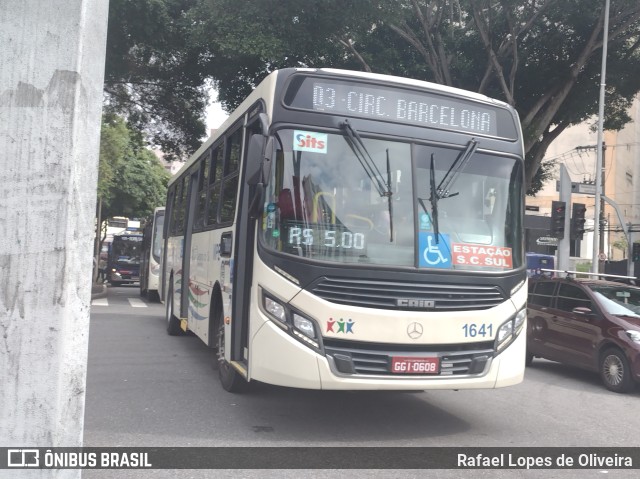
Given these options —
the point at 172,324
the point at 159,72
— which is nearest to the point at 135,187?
the point at 159,72

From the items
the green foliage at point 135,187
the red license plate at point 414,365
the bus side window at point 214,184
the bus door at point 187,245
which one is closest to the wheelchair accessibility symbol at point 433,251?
the red license plate at point 414,365

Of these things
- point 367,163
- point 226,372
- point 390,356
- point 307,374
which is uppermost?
point 367,163

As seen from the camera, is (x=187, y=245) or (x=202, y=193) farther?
(x=187, y=245)

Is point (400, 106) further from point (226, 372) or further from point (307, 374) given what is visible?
point (226, 372)

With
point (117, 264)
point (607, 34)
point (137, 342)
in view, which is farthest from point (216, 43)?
point (117, 264)

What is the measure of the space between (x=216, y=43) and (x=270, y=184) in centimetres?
1207

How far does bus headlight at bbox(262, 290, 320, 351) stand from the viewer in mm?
5594

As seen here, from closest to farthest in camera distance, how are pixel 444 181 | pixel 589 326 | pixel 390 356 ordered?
1. pixel 390 356
2. pixel 444 181
3. pixel 589 326

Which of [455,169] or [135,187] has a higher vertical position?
[135,187]

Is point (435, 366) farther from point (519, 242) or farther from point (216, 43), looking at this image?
point (216, 43)

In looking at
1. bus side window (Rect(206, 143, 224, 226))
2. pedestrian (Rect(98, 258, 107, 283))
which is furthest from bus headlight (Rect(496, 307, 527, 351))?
pedestrian (Rect(98, 258, 107, 283))

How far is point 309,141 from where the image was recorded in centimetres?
596

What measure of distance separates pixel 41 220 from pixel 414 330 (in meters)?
3.30

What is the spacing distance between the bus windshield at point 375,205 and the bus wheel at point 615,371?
4.09 metres
